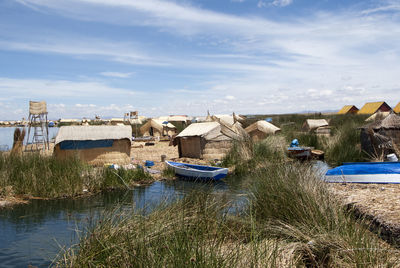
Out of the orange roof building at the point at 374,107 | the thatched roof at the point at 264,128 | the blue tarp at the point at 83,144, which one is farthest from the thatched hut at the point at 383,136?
the orange roof building at the point at 374,107

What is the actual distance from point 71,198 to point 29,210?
1427 mm

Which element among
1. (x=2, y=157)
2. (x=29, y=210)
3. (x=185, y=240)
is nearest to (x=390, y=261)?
(x=185, y=240)

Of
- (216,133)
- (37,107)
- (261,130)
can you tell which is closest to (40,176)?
(216,133)

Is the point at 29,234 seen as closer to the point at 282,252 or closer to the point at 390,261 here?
the point at 282,252

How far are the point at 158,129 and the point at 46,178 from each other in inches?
937

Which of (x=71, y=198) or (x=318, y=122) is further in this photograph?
(x=318, y=122)

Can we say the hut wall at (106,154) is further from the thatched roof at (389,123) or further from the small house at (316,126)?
the small house at (316,126)

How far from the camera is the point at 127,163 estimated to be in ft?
54.2

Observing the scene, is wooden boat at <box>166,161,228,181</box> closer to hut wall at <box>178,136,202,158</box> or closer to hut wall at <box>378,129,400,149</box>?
hut wall at <box>178,136,202,158</box>

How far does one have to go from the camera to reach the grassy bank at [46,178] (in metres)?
11.2

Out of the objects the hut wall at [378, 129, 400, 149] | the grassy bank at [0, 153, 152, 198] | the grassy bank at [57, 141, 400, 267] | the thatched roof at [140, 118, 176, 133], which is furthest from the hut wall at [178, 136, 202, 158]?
the thatched roof at [140, 118, 176, 133]

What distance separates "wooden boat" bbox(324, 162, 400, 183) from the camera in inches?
380

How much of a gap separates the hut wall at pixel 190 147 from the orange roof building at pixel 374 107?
41.3m

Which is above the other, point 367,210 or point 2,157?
point 2,157
